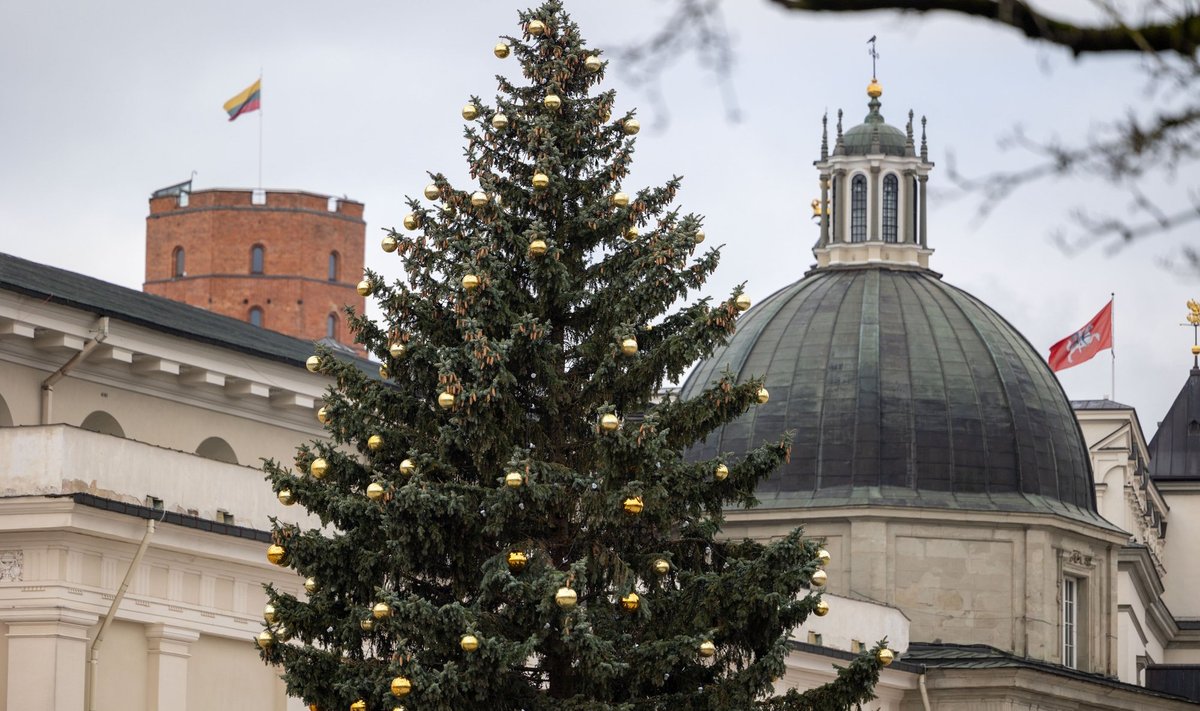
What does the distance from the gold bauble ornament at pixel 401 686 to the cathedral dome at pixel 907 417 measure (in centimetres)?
4940

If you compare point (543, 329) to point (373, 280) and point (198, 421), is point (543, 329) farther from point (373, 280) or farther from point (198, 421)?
point (198, 421)

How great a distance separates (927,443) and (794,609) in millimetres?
50480

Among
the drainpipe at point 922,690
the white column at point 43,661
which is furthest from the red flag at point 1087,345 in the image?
the white column at point 43,661

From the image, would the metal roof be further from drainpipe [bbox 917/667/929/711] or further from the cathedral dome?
drainpipe [bbox 917/667/929/711]

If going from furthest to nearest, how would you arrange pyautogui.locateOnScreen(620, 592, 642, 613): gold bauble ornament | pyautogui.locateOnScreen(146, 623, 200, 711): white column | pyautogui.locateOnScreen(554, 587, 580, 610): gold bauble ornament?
1. pyautogui.locateOnScreen(146, 623, 200, 711): white column
2. pyautogui.locateOnScreen(620, 592, 642, 613): gold bauble ornament
3. pyautogui.locateOnScreen(554, 587, 580, 610): gold bauble ornament

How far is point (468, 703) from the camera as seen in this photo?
26.6m

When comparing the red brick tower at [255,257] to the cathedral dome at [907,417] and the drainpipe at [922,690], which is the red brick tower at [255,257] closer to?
the cathedral dome at [907,417]

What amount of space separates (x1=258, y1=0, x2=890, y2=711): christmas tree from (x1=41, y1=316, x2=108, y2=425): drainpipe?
6547 millimetres

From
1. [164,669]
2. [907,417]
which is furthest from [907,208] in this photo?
[164,669]

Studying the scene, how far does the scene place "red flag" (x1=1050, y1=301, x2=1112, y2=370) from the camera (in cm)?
8675

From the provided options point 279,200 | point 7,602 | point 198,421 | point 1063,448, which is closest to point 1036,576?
point 1063,448

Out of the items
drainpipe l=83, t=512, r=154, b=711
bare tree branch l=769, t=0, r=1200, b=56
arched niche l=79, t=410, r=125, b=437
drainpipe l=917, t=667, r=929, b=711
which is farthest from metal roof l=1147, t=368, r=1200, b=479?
bare tree branch l=769, t=0, r=1200, b=56

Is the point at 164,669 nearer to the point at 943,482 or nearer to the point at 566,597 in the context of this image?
the point at 566,597

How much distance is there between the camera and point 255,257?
12888cm
